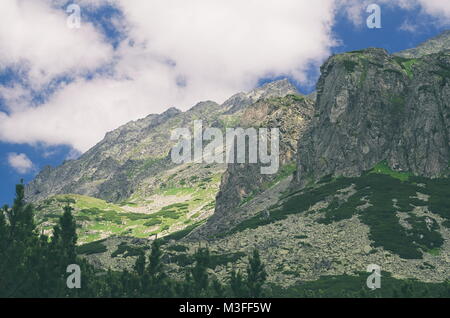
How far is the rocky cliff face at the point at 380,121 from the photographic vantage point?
158 m

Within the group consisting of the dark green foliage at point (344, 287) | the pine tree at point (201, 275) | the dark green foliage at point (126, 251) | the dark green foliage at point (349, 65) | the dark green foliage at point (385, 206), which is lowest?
the dark green foliage at point (344, 287)

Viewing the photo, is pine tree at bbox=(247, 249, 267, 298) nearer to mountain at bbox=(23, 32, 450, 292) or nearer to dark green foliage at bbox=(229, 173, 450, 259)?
mountain at bbox=(23, 32, 450, 292)

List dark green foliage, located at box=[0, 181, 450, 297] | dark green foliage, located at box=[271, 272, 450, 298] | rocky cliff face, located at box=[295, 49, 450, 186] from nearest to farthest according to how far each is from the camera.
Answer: dark green foliage, located at box=[0, 181, 450, 297] < dark green foliage, located at box=[271, 272, 450, 298] < rocky cliff face, located at box=[295, 49, 450, 186]

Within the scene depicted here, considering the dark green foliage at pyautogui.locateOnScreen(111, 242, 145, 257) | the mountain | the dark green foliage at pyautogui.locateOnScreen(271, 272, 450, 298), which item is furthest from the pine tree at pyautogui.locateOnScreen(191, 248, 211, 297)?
the dark green foliage at pyautogui.locateOnScreen(111, 242, 145, 257)

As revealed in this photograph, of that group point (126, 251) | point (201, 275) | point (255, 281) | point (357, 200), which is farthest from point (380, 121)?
point (201, 275)

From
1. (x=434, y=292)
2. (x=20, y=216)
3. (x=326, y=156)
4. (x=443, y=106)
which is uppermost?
(x=443, y=106)

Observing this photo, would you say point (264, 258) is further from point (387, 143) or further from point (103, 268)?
point (387, 143)

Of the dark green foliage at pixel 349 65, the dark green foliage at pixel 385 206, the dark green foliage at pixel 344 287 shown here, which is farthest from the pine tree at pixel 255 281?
the dark green foliage at pixel 349 65

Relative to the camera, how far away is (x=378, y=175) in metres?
154

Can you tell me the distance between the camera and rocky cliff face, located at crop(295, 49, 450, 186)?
6201 inches

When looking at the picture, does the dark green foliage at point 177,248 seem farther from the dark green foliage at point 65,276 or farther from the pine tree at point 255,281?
the pine tree at point 255,281

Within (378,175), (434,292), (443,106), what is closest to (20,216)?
(434,292)

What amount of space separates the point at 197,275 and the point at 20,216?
27639 mm

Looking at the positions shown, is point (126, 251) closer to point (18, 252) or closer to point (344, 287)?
point (344, 287)
